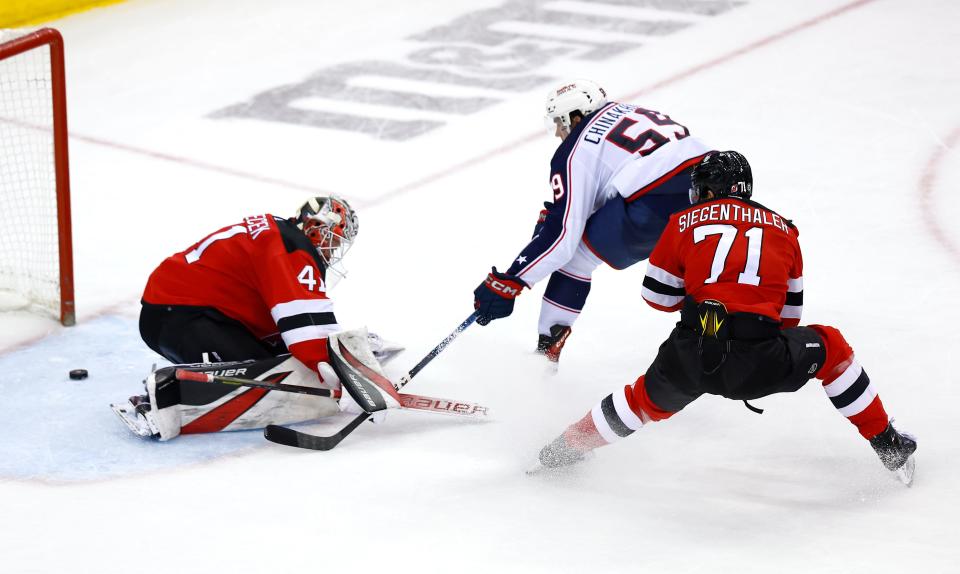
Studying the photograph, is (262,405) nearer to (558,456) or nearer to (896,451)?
(558,456)

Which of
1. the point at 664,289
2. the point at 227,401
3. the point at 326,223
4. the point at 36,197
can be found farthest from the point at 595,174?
the point at 36,197

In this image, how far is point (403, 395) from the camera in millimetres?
3771

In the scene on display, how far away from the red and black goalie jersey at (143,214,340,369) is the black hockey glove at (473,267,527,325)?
0.48 metres

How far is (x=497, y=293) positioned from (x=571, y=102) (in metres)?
0.62

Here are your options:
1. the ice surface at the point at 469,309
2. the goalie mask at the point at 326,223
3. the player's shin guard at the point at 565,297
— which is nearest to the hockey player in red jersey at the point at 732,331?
the ice surface at the point at 469,309

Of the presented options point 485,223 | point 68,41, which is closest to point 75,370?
point 485,223

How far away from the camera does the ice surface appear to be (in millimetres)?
3121

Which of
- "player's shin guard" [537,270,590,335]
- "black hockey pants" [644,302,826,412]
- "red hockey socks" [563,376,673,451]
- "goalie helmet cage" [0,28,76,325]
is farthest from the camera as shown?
"goalie helmet cage" [0,28,76,325]

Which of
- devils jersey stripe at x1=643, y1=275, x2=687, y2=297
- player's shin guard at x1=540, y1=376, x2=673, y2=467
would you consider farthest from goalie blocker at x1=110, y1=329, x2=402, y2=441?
devils jersey stripe at x1=643, y1=275, x2=687, y2=297

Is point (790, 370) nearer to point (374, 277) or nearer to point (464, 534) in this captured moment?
point (464, 534)

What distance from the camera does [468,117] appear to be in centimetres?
666

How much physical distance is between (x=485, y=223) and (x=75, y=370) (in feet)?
6.33

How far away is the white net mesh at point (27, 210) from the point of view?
4.72 metres

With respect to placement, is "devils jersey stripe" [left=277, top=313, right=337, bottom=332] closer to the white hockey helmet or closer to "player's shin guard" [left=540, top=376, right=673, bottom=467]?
"player's shin guard" [left=540, top=376, right=673, bottom=467]
